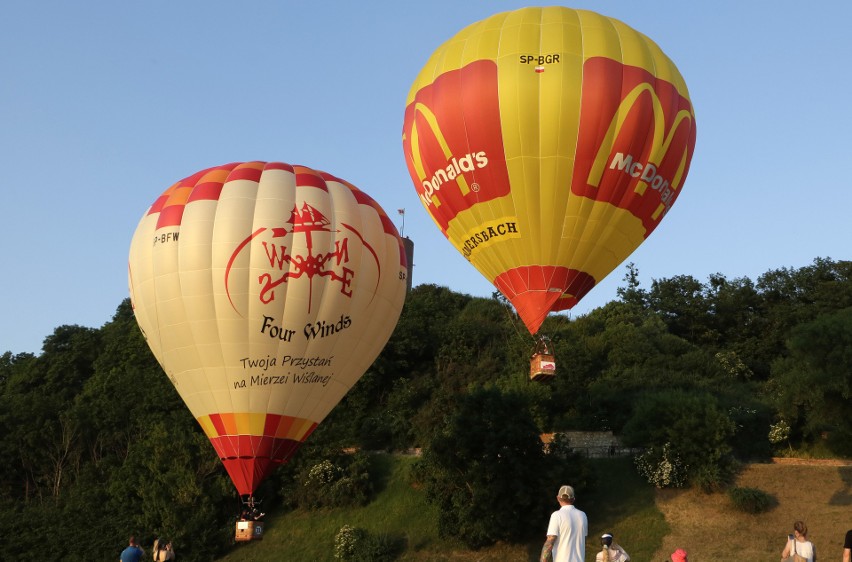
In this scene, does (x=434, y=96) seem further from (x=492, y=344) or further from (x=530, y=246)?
(x=492, y=344)

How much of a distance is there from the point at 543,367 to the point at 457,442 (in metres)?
12.1

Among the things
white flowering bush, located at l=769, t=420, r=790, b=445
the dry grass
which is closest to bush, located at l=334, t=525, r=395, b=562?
the dry grass

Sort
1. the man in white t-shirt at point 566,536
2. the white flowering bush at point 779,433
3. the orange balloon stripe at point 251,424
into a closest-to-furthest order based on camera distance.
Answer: the man in white t-shirt at point 566,536 → the orange balloon stripe at point 251,424 → the white flowering bush at point 779,433

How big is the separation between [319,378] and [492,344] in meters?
27.9

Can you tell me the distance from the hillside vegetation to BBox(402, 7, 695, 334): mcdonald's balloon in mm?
11694

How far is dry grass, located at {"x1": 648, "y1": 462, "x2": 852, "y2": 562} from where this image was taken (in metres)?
28.7

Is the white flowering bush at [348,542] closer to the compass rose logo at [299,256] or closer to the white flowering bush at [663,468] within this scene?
the white flowering bush at [663,468]

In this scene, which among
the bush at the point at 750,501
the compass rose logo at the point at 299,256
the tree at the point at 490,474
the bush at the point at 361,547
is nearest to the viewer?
the compass rose logo at the point at 299,256

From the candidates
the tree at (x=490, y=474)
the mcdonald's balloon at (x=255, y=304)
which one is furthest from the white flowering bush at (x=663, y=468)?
the mcdonald's balloon at (x=255, y=304)

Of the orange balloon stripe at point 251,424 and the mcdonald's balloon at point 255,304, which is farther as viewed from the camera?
the orange balloon stripe at point 251,424

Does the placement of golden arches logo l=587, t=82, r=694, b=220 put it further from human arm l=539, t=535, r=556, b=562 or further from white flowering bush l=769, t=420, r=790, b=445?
white flowering bush l=769, t=420, r=790, b=445

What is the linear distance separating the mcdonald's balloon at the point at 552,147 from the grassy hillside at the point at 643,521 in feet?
40.2

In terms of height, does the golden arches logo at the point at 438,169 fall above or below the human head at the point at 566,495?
above

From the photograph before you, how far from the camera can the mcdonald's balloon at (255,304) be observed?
69.4 ft
